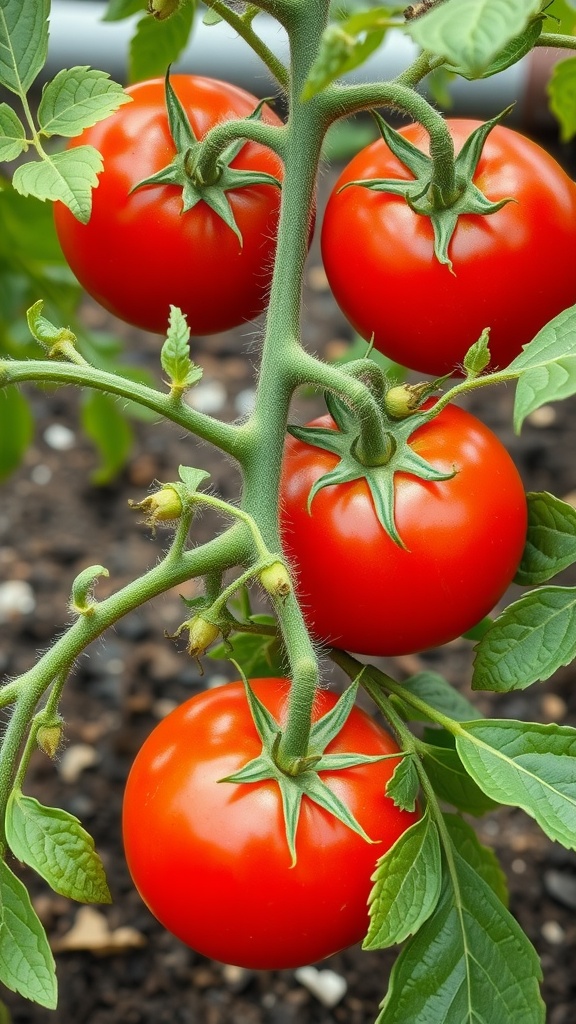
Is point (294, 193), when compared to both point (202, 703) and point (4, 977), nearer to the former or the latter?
point (202, 703)

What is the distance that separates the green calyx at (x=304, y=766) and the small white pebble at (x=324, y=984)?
27.4 inches

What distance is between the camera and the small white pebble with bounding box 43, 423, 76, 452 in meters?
1.96

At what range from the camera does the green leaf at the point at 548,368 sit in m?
0.52

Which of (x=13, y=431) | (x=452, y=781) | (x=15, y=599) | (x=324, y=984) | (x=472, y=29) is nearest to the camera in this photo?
(x=472, y=29)

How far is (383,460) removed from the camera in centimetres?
71

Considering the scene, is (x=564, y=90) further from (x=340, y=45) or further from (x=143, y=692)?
(x=143, y=692)

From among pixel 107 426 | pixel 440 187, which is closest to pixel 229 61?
pixel 107 426

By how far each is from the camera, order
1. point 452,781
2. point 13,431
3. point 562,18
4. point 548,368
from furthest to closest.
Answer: point 13,431 < point 562,18 < point 452,781 < point 548,368

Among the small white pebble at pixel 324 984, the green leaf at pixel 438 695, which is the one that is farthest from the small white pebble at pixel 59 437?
the green leaf at pixel 438 695

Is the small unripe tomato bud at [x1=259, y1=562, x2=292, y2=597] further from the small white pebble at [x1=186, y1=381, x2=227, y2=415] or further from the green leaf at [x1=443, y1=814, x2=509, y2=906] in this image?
the small white pebble at [x1=186, y1=381, x2=227, y2=415]

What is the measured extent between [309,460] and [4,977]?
0.35 meters

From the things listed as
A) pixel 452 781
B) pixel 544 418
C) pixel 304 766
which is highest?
pixel 304 766

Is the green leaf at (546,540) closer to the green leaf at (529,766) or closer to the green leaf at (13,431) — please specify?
the green leaf at (529,766)

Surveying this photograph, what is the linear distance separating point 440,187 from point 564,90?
0.99 ft
